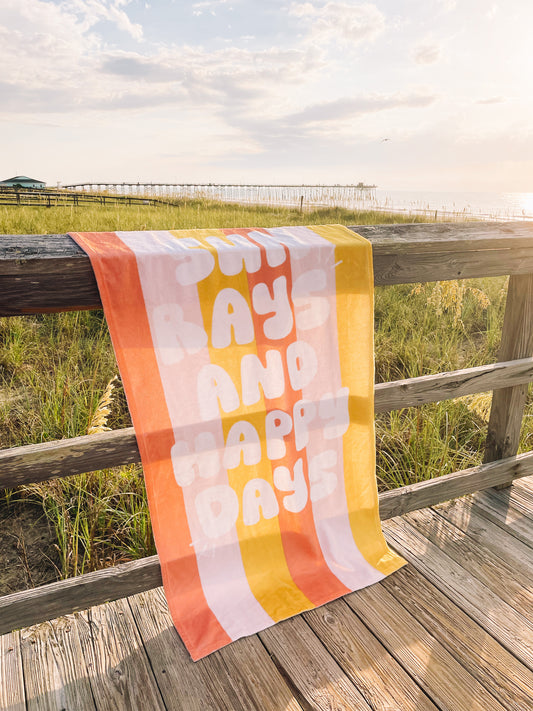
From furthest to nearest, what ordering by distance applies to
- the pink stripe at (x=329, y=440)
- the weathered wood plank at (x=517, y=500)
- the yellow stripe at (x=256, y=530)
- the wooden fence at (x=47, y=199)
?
the wooden fence at (x=47, y=199), the weathered wood plank at (x=517, y=500), the pink stripe at (x=329, y=440), the yellow stripe at (x=256, y=530)

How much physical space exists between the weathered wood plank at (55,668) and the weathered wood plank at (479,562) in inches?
47.6

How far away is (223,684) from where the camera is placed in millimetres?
1185

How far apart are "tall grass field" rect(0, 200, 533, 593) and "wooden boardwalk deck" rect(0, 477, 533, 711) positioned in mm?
476

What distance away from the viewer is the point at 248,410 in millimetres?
1350

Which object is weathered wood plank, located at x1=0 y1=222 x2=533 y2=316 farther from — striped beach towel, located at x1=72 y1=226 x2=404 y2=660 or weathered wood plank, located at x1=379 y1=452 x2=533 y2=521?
weathered wood plank, located at x1=379 y1=452 x2=533 y2=521

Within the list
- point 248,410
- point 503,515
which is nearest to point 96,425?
point 248,410

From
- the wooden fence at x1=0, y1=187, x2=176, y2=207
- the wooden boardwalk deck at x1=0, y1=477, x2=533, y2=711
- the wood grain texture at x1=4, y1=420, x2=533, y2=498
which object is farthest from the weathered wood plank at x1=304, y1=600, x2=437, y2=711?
the wooden fence at x1=0, y1=187, x2=176, y2=207

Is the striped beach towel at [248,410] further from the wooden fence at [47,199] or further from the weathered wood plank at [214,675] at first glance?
the wooden fence at [47,199]

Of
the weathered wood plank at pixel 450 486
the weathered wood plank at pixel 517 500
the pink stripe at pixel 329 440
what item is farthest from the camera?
the weathered wood plank at pixel 517 500

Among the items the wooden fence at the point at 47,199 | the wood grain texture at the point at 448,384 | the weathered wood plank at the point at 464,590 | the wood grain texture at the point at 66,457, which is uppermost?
the wooden fence at the point at 47,199

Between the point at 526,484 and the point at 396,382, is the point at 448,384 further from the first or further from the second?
the point at 526,484

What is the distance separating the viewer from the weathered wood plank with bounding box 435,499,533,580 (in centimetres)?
165

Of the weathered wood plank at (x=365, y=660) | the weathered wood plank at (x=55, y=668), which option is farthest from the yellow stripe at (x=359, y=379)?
the weathered wood plank at (x=55, y=668)

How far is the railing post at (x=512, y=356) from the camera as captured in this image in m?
1.80
